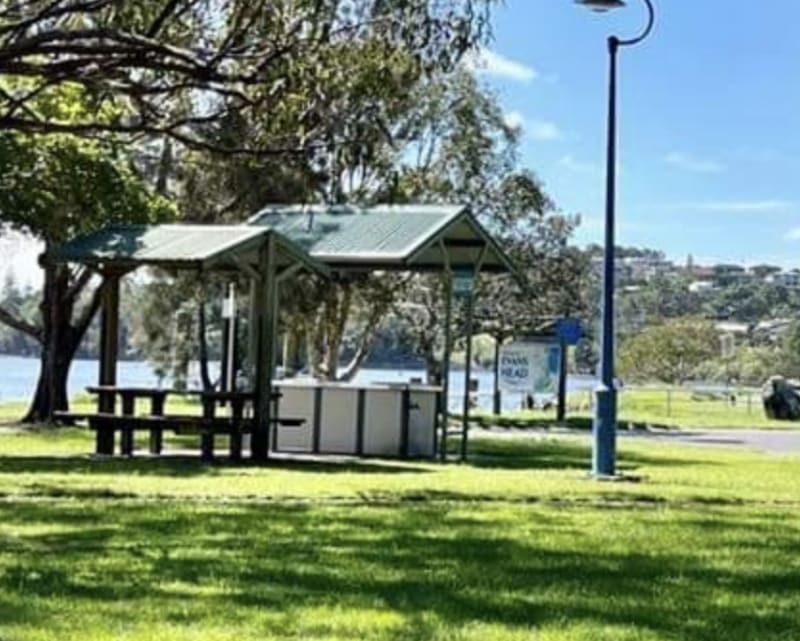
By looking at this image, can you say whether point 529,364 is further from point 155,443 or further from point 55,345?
point 155,443

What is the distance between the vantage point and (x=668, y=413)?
5128cm

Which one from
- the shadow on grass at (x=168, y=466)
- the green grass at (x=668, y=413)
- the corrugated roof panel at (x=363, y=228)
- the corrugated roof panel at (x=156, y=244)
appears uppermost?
the corrugated roof panel at (x=363, y=228)

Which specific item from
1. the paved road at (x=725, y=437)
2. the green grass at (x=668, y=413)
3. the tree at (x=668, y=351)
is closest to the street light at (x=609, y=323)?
the paved road at (x=725, y=437)

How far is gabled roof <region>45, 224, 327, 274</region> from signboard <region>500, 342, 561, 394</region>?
577 inches

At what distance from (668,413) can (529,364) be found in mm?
17629

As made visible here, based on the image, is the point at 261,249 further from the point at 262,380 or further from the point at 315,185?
the point at 315,185

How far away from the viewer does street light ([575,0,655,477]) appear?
1680cm

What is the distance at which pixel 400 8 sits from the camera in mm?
11742

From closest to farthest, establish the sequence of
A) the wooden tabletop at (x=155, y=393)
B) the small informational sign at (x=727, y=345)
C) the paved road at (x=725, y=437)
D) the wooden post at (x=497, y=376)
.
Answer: the wooden tabletop at (x=155, y=393) < the paved road at (x=725, y=437) < the wooden post at (x=497, y=376) < the small informational sign at (x=727, y=345)

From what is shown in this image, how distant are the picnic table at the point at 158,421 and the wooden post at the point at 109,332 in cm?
29

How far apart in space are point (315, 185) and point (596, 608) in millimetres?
28747

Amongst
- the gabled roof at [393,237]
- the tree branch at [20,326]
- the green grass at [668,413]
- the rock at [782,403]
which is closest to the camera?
the gabled roof at [393,237]

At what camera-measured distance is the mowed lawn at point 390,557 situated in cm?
670

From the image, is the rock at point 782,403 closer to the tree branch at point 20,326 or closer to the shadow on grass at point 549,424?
the shadow on grass at point 549,424
